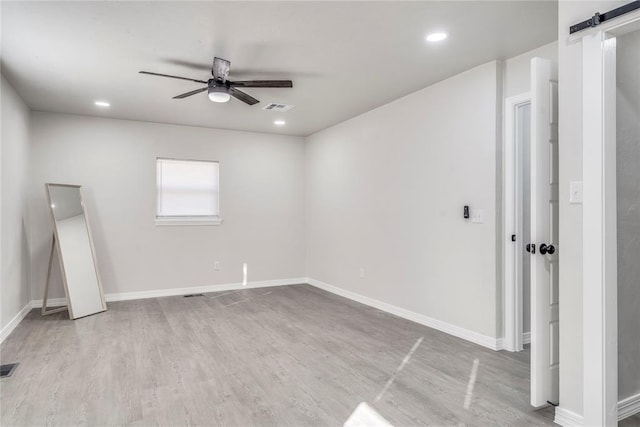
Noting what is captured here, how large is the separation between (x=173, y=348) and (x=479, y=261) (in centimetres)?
291

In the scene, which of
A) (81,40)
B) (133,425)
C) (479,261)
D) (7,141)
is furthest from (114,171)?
(479,261)

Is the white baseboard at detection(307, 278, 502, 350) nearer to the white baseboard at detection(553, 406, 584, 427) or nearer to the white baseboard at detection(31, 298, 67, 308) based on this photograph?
the white baseboard at detection(553, 406, 584, 427)

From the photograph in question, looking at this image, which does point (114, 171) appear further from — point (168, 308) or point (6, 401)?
point (6, 401)

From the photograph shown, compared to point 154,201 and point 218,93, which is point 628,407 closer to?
point 218,93

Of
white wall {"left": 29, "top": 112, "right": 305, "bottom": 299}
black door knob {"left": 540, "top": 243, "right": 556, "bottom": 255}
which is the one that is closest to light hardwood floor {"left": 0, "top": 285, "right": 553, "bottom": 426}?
black door knob {"left": 540, "top": 243, "right": 556, "bottom": 255}

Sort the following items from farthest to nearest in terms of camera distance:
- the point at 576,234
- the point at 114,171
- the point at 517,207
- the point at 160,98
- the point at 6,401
A: the point at 114,171
the point at 160,98
the point at 517,207
the point at 6,401
the point at 576,234

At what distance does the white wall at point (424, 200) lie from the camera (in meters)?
3.52

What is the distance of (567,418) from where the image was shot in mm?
2125

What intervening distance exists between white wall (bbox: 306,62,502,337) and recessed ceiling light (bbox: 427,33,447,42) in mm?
780

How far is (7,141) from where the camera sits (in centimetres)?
382

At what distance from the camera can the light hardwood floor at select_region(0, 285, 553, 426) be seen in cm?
229

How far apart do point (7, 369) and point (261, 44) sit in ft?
10.6

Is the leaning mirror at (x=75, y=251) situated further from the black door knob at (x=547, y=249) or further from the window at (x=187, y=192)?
the black door knob at (x=547, y=249)

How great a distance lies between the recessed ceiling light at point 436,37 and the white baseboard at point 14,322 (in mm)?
4621
